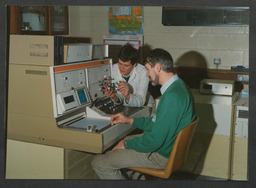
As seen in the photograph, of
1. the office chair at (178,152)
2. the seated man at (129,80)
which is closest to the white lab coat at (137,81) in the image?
the seated man at (129,80)

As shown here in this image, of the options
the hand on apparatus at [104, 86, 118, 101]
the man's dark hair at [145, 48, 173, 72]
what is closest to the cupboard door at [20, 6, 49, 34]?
the hand on apparatus at [104, 86, 118, 101]

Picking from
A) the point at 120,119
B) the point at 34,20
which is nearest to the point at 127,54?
the point at 120,119

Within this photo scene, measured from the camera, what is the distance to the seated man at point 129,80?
2.75 metres

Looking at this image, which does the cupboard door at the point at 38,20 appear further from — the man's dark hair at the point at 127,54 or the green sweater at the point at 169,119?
the green sweater at the point at 169,119

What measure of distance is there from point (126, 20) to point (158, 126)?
2501 millimetres

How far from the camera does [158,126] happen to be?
1859 mm

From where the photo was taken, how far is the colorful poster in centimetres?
399

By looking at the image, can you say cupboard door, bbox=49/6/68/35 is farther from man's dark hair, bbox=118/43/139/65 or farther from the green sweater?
the green sweater

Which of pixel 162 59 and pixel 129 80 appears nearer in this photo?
pixel 162 59

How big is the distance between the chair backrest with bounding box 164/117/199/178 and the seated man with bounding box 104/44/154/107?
→ 0.93m

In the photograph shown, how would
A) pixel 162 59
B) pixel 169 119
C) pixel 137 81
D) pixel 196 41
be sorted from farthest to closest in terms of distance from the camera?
pixel 196 41
pixel 137 81
pixel 162 59
pixel 169 119

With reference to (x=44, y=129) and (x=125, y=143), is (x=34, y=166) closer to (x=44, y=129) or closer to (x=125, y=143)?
(x=44, y=129)

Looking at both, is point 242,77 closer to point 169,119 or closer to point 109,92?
point 109,92

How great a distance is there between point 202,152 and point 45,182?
153 cm
